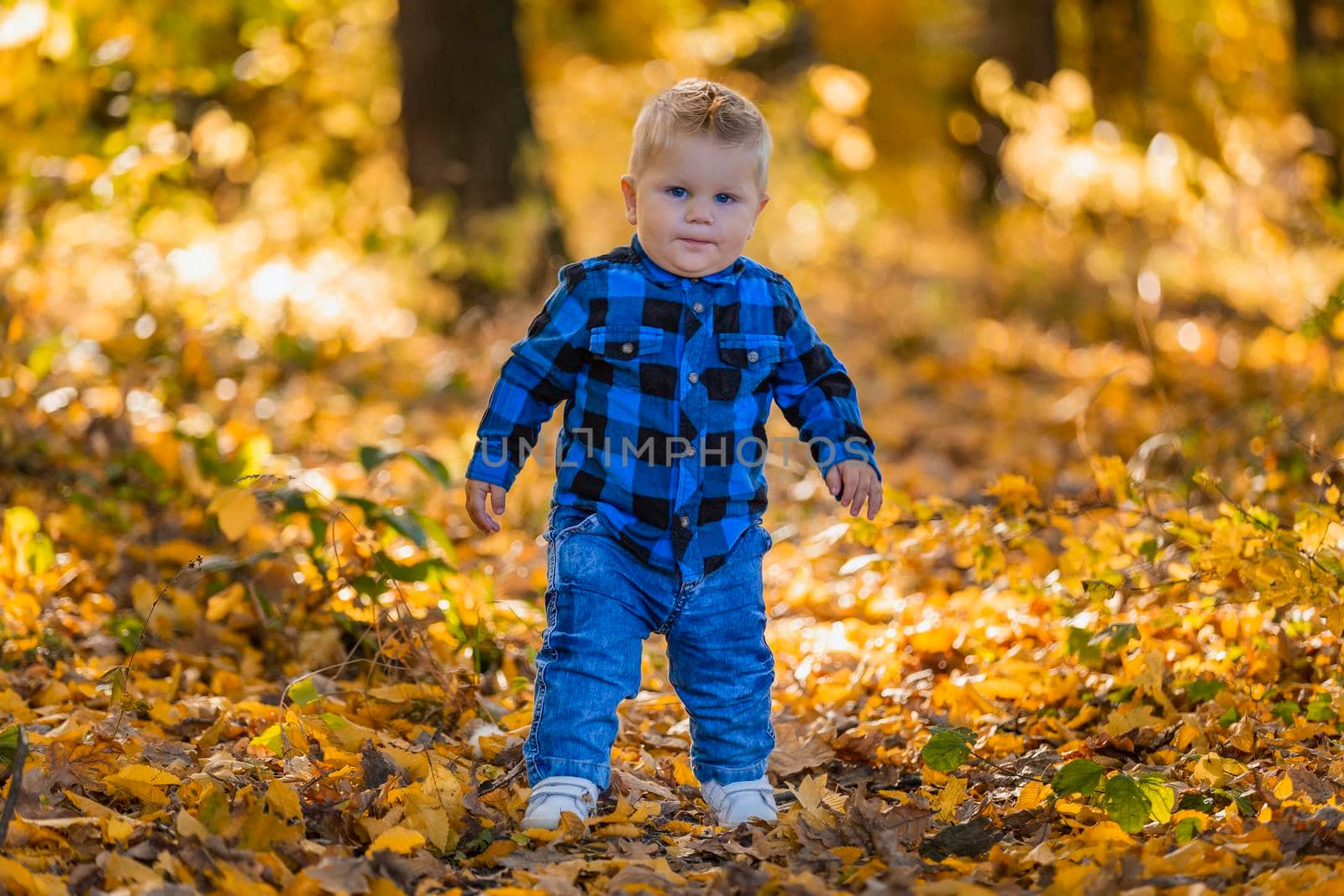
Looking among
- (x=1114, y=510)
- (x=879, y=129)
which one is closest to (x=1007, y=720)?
(x=1114, y=510)

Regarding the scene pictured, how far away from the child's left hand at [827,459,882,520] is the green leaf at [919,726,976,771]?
0.48 m

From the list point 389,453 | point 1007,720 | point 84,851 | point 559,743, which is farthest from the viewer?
point 389,453

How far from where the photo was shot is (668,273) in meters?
2.82

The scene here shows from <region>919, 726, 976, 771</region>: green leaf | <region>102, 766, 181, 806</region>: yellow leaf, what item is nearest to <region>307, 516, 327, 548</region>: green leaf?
<region>102, 766, 181, 806</region>: yellow leaf

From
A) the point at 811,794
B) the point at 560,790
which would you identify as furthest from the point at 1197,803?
the point at 560,790

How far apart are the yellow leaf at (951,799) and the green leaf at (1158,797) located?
355 millimetres

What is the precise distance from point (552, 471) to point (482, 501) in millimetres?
2290

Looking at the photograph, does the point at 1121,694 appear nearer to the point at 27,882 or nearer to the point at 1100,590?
the point at 1100,590

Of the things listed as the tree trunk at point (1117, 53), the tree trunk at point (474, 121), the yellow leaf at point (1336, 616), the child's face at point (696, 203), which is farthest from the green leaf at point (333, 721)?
the tree trunk at point (1117, 53)

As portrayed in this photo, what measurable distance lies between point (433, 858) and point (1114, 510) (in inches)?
75.7

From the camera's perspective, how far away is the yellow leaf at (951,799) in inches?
108

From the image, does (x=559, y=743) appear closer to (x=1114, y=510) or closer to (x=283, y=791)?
(x=283, y=791)

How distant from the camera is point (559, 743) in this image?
2.72 meters

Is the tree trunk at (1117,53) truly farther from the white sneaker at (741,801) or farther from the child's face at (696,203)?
the white sneaker at (741,801)
